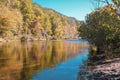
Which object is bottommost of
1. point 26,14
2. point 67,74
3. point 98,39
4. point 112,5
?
point 67,74

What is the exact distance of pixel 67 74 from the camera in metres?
27.4

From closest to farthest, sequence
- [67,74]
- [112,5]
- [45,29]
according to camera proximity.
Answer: [112,5]
[67,74]
[45,29]

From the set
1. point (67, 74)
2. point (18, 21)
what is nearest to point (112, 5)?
point (67, 74)

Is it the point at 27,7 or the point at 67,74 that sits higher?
the point at 27,7

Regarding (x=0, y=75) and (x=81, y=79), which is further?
(x=0, y=75)

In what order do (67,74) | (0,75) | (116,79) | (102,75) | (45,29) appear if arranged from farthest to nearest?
(45,29)
(67,74)
(0,75)
(102,75)
(116,79)

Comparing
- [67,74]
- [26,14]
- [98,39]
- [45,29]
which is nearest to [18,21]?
[26,14]

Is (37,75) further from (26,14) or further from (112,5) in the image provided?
(26,14)

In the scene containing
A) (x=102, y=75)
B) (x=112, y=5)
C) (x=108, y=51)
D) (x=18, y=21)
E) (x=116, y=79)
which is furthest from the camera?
(x=18, y=21)

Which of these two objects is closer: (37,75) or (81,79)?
(81,79)

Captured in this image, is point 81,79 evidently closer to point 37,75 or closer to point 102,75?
point 102,75

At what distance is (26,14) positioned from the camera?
499 ft

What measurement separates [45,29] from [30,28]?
988 inches

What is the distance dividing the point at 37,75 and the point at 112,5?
1108 cm
